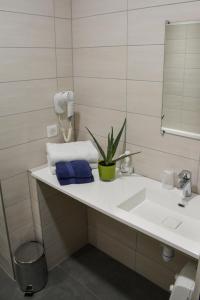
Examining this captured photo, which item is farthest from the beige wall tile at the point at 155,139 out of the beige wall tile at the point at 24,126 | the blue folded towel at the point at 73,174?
the beige wall tile at the point at 24,126

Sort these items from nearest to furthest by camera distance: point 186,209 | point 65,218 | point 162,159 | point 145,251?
point 186,209
point 162,159
point 145,251
point 65,218

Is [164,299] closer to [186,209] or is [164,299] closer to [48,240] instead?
[186,209]

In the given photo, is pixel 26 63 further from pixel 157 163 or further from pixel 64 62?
pixel 157 163

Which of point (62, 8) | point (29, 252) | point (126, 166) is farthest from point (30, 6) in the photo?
point (29, 252)

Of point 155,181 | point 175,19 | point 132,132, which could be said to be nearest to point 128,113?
point 132,132

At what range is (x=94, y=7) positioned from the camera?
1.66 m

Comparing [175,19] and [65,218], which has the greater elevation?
[175,19]

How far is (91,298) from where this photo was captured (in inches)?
71.6

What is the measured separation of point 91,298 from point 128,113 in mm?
1300

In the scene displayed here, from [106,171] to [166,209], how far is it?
42 centimetres

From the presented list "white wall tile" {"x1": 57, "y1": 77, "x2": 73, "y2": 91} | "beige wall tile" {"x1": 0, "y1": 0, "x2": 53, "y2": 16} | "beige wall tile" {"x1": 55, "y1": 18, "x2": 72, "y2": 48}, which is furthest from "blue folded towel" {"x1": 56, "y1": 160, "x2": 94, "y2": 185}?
"beige wall tile" {"x1": 0, "y1": 0, "x2": 53, "y2": 16}

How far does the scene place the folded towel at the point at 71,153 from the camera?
66.1 inches

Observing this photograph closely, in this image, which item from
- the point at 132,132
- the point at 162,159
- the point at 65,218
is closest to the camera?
the point at 162,159

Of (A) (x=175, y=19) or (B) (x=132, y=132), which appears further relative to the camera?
(B) (x=132, y=132)
